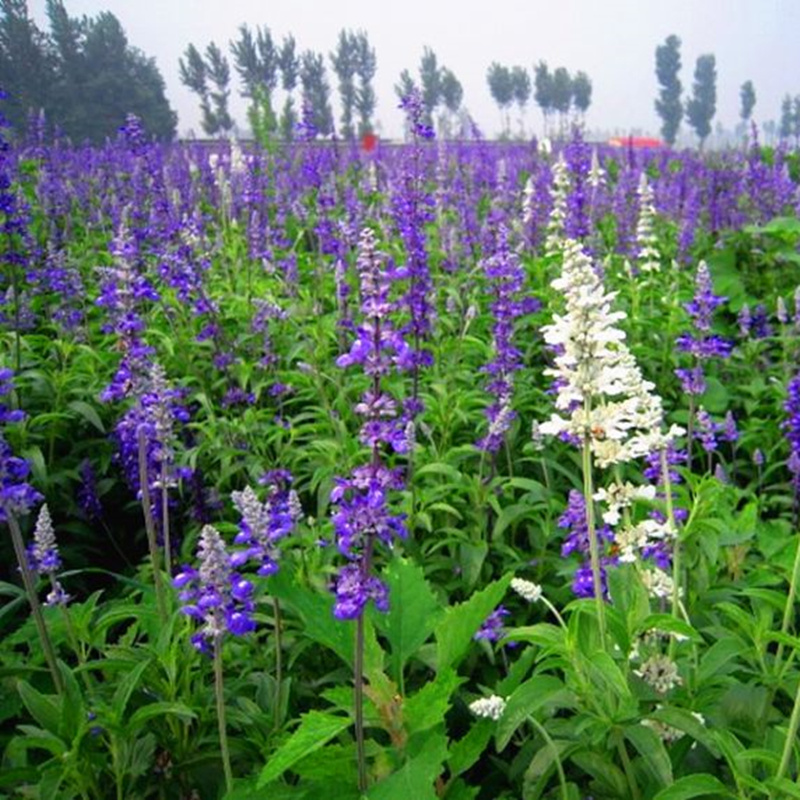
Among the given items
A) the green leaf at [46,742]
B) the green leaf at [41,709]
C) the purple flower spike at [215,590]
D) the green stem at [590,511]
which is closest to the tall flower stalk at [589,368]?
the green stem at [590,511]

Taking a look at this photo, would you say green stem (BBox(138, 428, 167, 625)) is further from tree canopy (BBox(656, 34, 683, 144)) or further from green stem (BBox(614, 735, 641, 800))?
tree canopy (BBox(656, 34, 683, 144))

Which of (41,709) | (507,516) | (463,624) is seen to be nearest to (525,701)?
(463,624)

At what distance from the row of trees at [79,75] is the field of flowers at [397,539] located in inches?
716

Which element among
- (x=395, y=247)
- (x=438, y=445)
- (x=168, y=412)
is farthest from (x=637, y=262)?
(x=168, y=412)

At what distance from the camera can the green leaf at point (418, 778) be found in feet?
6.31

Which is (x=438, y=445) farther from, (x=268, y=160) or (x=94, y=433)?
(x=268, y=160)

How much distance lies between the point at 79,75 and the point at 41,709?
4385 cm

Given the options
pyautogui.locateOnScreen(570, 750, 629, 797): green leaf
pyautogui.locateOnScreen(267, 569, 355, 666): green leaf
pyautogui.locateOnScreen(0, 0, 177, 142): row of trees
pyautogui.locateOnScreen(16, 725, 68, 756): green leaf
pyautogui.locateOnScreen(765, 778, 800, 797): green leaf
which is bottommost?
pyautogui.locateOnScreen(570, 750, 629, 797): green leaf

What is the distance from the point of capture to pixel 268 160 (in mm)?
14383

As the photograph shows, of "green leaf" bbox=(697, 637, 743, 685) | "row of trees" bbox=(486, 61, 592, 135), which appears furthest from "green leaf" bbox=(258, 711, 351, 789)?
"row of trees" bbox=(486, 61, 592, 135)

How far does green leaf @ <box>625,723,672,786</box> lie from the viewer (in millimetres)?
2008

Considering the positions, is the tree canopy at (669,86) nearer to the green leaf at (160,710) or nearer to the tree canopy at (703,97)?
the tree canopy at (703,97)

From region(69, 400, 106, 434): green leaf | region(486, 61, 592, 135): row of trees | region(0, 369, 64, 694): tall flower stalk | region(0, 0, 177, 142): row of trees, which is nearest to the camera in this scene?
region(0, 369, 64, 694): tall flower stalk

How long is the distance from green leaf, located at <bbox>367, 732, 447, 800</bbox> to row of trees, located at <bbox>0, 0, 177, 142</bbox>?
866 inches
